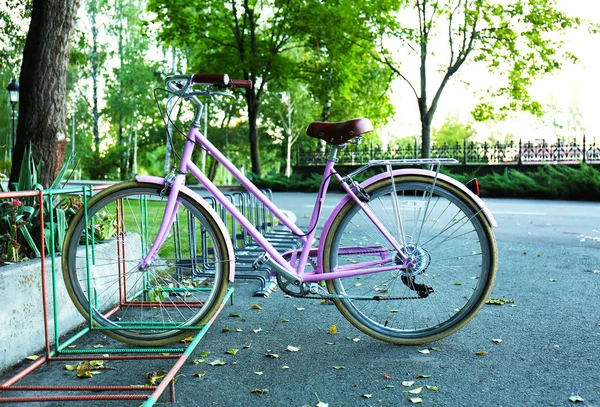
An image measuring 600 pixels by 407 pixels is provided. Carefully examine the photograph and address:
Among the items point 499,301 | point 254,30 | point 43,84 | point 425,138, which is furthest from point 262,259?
point 254,30

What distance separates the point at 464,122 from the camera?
62469 mm

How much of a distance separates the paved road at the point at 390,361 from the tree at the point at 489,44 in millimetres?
19605

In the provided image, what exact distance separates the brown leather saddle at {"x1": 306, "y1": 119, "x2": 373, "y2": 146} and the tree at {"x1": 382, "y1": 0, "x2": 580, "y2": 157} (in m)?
21.3

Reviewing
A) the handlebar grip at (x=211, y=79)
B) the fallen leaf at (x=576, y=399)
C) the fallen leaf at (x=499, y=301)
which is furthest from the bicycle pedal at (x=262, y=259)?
the fallen leaf at (x=499, y=301)

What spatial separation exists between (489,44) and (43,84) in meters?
21.0

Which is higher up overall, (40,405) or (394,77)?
(394,77)

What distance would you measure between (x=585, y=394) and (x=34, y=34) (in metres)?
5.47

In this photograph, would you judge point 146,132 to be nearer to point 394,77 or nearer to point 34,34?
point 394,77

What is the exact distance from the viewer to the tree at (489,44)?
23109 millimetres

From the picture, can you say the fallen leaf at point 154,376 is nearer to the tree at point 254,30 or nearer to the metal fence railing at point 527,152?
the tree at point 254,30

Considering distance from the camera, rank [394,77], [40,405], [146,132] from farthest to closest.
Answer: [146,132] → [394,77] → [40,405]

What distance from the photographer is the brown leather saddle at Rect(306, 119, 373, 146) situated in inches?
152

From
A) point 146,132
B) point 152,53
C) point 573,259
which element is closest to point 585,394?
point 573,259

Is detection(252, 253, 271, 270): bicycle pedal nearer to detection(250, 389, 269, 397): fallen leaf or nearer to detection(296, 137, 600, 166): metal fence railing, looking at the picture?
detection(250, 389, 269, 397): fallen leaf
